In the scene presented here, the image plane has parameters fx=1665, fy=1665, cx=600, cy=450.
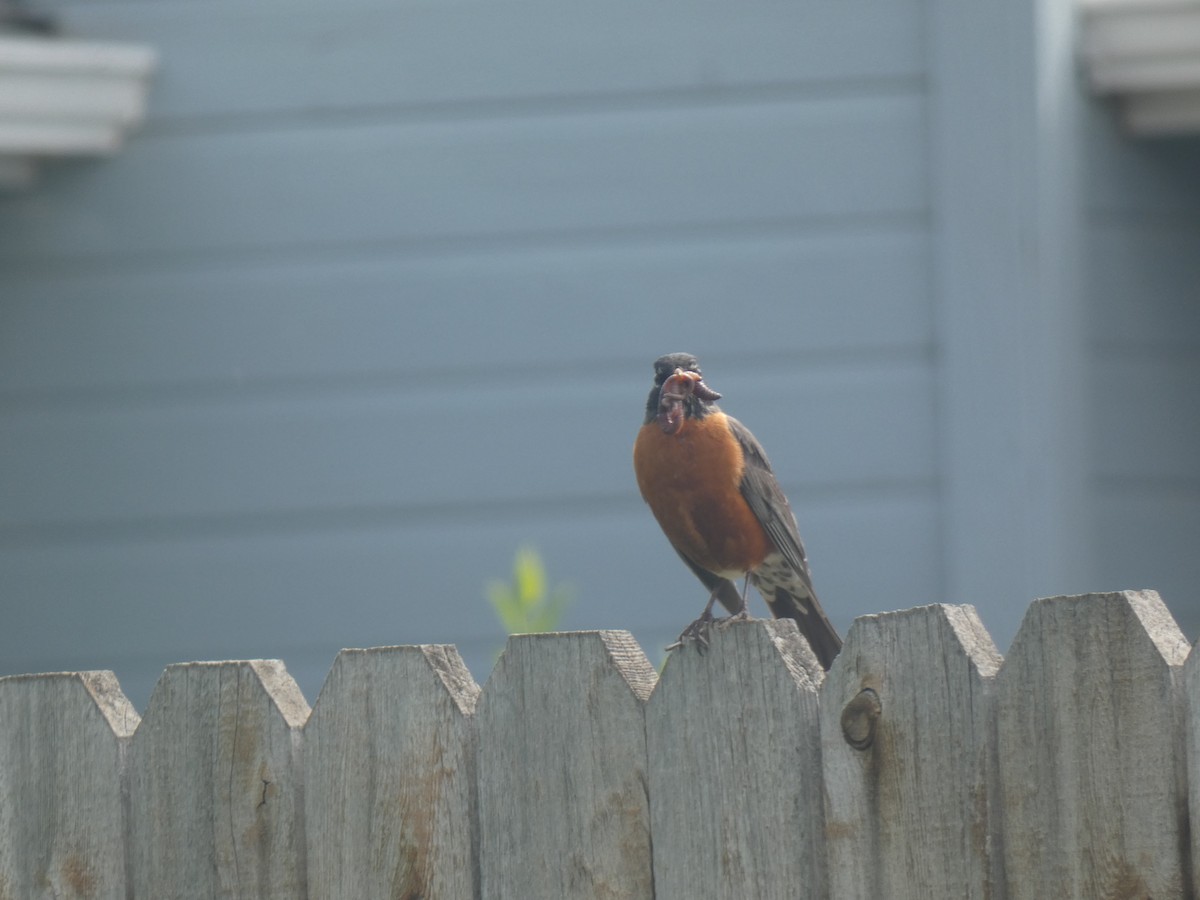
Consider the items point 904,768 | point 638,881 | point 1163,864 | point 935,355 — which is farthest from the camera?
point 935,355

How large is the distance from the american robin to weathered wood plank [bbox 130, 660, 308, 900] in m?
1.31

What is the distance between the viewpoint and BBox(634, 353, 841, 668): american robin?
3.67 metres

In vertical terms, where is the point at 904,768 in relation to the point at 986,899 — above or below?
above

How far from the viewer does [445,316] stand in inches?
201

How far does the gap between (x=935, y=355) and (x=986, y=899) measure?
117 inches

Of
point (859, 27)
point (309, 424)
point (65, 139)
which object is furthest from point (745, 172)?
point (65, 139)

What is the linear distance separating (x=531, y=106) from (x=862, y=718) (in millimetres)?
3328

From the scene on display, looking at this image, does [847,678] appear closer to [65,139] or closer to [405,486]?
[405,486]

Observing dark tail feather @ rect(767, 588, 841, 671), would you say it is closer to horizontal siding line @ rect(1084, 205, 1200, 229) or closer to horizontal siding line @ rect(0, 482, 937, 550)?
horizontal siding line @ rect(0, 482, 937, 550)

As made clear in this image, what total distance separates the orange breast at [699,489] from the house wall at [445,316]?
3.88ft

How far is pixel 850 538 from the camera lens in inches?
194

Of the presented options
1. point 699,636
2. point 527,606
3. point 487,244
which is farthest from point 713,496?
point 487,244

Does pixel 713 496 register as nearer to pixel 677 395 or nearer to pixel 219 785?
pixel 677 395

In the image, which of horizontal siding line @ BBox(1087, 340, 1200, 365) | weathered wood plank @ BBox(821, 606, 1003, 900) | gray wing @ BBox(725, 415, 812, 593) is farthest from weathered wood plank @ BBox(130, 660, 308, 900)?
horizontal siding line @ BBox(1087, 340, 1200, 365)
